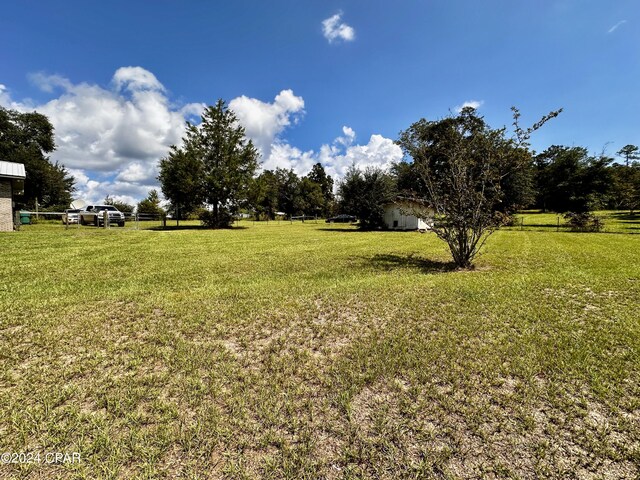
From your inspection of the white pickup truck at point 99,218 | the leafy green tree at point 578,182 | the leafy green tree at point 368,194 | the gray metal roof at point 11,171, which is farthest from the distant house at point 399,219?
the gray metal roof at point 11,171

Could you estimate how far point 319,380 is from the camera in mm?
2979

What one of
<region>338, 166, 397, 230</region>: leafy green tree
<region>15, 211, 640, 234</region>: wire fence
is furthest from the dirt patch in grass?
<region>338, 166, 397, 230</region>: leafy green tree

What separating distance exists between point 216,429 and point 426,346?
2539mm

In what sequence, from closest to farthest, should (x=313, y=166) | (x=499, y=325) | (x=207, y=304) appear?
(x=499, y=325), (x=207, y=304), (x=313, y=166)

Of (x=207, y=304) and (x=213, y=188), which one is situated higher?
(x=213, y=188)

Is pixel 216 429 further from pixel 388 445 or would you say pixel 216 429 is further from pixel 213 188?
pixel 213 188

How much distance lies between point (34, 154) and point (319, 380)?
48183 millimetres

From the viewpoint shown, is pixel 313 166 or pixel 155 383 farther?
pixel 313 166

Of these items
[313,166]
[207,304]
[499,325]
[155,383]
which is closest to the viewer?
[155,383]

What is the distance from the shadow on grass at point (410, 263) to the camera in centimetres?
848

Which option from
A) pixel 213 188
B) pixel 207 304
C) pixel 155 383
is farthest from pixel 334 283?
pixel 213 188

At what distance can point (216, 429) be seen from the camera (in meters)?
2.27

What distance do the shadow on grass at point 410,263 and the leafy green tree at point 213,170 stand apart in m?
20.3

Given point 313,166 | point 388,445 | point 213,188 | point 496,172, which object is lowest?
point 388,445
